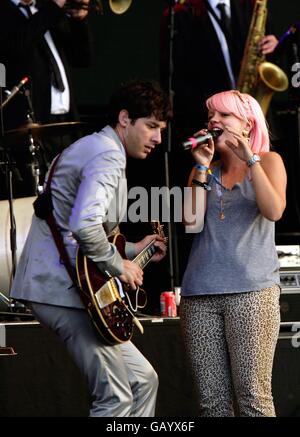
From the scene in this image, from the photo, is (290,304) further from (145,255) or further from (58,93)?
(58,93)

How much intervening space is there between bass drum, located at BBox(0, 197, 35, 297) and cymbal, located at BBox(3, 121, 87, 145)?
1.46 feet

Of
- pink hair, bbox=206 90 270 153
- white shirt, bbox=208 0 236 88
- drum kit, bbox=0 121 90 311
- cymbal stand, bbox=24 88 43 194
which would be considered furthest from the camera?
white shirt, bbox=208 0 236 88

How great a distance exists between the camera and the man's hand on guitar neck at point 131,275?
3916mm

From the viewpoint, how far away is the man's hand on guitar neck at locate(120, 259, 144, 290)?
3916 millimetres

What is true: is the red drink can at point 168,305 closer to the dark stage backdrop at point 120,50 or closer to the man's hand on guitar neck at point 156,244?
the man's hand on guitar neck at point 156,244

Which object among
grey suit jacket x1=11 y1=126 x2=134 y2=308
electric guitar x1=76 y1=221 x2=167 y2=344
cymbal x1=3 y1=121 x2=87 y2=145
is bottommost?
electric guitar x1=76 y1=221 x2=167 y2=344

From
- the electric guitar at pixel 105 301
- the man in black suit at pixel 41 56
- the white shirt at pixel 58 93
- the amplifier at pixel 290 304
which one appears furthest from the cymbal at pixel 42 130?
the electric guitar at pixel 105 301

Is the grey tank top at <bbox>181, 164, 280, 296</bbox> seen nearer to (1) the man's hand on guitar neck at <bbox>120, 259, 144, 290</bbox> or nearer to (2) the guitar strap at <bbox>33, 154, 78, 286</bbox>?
(1) the man's hand on guitar neck at <bbox>120, 259, 144, 290</bbox>

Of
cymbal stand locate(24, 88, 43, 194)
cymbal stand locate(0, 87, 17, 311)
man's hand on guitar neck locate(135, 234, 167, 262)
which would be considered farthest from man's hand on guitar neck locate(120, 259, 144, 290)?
cymbal stand locate(24, 88, 43, 194)

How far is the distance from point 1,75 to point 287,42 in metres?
2.25

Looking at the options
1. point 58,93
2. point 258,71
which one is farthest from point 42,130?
point 258,71

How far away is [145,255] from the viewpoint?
4438 mm

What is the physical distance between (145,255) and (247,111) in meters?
0.87

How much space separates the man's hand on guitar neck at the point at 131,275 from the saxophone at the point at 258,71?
152 inches
